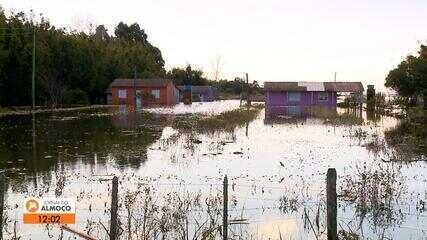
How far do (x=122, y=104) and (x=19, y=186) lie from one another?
2249 inches

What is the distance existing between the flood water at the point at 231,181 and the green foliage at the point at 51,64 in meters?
29.1

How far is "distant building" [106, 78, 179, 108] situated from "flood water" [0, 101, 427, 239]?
146ft

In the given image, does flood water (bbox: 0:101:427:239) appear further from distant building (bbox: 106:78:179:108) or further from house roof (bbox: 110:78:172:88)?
distant building (bbox: 106:78:179:108)

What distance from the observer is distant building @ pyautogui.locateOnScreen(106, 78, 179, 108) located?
223 ft

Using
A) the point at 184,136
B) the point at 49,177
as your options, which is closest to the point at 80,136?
the point at 184,136

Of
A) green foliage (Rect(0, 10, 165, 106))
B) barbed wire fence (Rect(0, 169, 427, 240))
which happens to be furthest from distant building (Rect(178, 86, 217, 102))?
barbed wire fence (Rect(0, 169, 427, 240))

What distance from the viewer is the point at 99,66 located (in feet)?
219

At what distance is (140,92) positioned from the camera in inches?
2717

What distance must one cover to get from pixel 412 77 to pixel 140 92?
115 ft

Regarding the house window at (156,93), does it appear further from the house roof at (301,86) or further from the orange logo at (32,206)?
the orange logo at (32,206)

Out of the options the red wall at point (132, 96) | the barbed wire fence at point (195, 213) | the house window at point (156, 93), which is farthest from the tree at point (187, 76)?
the barbed wire fence at point (195, 213)

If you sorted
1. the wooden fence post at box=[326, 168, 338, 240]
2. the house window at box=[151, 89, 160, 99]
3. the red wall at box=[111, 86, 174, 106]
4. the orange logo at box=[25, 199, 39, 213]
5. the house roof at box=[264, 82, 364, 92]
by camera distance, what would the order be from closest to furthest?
the orange logo at box=[25, 199, 39, 213]
the wooden fence post at box=[326, 168, 338, 240]
the house roof at box=[264, 82, 364, 92]
the red wall at box=[111, 86, 174, 106]
the house window at box=[151, 89, 160, 99]

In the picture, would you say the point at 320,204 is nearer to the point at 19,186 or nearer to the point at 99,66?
the point at 19,186

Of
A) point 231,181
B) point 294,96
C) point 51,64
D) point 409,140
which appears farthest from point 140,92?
point 231,181
